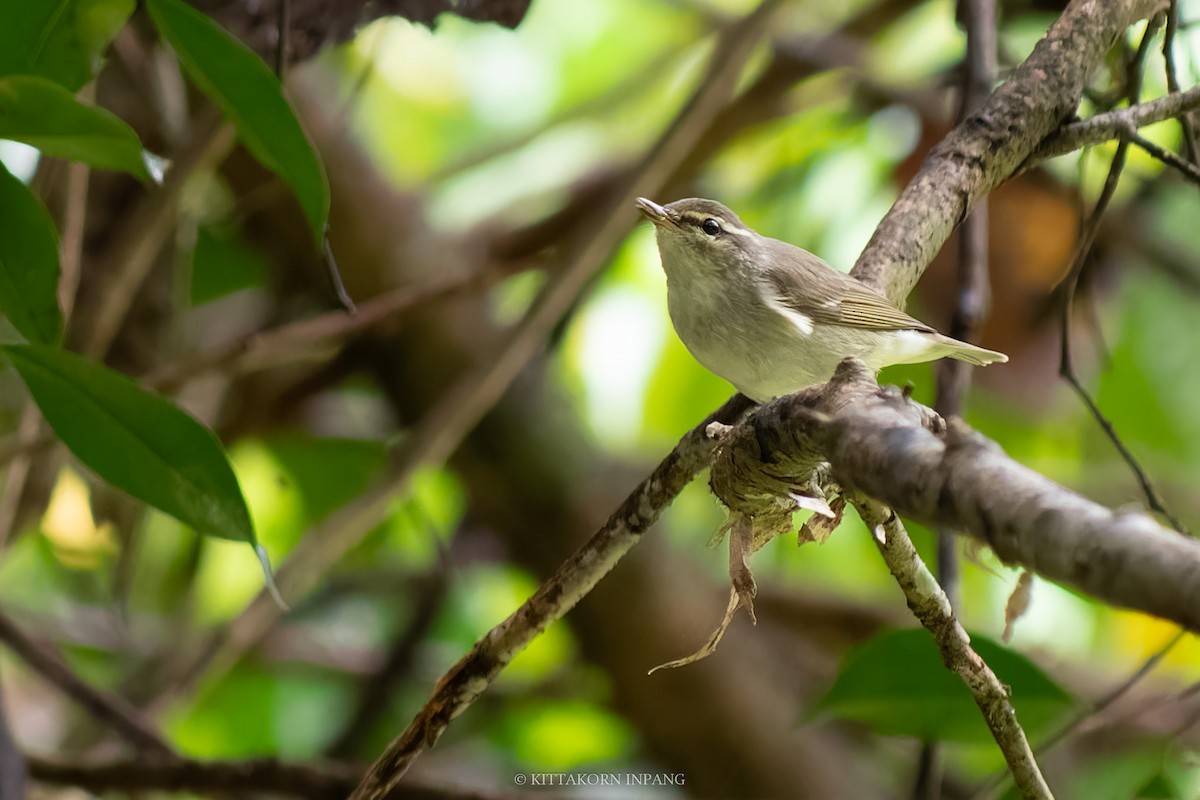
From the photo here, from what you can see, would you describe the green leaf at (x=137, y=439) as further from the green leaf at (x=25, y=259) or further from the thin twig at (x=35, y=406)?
the thin twig at (x=35, y=406)

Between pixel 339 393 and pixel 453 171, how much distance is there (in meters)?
0.83

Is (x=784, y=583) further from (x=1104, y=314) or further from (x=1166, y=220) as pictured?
(x=1166, y=220)

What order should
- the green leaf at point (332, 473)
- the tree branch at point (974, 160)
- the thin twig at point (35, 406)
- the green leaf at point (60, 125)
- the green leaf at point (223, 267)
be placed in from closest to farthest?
the green leaf at point (60, 125) < the tree branch at point (974, 160) < the thin twig at point (35, 406) < the green leaf at point (332, 473) < the green leaf at point (223, 267)

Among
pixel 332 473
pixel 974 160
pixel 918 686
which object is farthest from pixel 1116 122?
pixel 332 473

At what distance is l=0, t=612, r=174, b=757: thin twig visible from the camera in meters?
2.27

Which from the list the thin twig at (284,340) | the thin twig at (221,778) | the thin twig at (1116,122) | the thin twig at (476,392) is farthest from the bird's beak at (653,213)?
the thin twig at (221,778)

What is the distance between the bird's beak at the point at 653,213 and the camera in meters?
2.47

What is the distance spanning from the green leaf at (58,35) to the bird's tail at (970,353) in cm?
158

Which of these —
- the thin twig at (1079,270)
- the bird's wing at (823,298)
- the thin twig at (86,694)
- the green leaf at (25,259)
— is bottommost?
the thin twig at (86,694)

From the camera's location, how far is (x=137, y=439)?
1.40 meters

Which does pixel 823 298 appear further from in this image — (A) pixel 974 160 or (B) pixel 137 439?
(B) pixel 137 439

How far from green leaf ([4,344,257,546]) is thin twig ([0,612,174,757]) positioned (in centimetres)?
107

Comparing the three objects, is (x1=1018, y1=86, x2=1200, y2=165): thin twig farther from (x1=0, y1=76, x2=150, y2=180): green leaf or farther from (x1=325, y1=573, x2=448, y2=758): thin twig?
(x1=325, y1=573, x2=448, y2=758): thin twig

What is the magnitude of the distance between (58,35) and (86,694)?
1.52 metres
